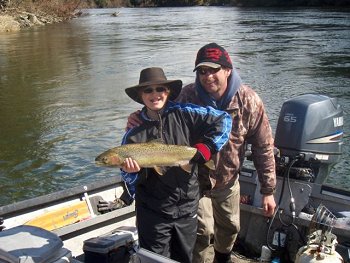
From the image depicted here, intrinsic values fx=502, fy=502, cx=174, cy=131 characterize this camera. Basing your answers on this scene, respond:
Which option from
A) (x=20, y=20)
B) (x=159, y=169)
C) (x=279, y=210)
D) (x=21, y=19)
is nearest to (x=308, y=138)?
(x=279, y=210)

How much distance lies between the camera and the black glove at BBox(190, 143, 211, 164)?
354 cm

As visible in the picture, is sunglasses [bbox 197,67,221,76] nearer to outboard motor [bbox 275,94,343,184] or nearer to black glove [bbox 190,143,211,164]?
black glove [bbox 190,143,211,164]

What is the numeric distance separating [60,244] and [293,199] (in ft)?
8.22

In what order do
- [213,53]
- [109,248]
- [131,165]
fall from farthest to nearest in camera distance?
[109,248] → [213,53] → [131,165]

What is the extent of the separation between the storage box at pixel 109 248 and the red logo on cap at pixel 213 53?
1.78 metres

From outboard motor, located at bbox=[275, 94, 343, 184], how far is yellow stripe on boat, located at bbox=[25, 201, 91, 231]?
2124 mm

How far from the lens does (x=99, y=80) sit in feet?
63.2

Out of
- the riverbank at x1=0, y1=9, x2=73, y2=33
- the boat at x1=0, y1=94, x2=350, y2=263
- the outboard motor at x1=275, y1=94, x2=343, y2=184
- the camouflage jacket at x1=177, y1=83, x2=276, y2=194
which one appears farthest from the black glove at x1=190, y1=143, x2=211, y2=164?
the riverbank at x1=0, y1=9, x2=73, y2=33

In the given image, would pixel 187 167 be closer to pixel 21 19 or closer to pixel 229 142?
pixel 229 142

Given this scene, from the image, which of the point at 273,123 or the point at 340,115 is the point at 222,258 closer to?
the point at 340,115

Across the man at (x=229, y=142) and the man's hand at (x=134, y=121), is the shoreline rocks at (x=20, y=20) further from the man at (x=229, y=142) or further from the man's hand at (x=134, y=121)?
the man's hand at (x=134, y=121)

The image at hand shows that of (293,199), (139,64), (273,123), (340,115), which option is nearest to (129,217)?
(293,199)

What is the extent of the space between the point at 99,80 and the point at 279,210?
1507 cm

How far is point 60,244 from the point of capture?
10.9 feet
